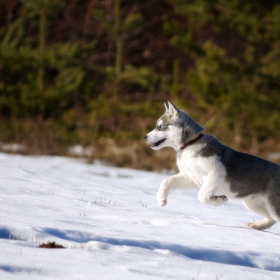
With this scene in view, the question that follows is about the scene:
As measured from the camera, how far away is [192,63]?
26516 millimetres

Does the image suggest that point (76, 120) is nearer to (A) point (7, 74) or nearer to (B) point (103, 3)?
(A) point (7, 74)

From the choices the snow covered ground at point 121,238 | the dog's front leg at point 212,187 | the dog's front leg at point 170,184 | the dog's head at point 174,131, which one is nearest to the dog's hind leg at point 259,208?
the snow covered ground at point 121,238

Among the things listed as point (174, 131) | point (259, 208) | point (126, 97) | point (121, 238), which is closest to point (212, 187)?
point (259, 208)

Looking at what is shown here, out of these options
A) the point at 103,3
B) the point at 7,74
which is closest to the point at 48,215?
the point at 7,74

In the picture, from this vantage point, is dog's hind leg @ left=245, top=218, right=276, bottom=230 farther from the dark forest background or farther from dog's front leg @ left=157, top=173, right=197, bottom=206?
the dark forest background

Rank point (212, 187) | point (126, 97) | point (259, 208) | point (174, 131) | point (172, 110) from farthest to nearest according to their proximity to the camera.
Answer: point (126, 97) < point (172, 110) < point (174, 131) < point (259, 208) < point (212, 187)

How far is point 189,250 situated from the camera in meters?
5.09

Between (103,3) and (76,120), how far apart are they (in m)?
8.09

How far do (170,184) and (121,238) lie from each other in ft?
5.44

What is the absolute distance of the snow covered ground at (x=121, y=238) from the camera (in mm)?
4254

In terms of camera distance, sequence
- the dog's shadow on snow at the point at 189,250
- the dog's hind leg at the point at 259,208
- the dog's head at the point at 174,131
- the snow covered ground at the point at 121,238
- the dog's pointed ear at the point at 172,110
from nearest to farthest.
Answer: the snow covered ground at the point at 121,238, the dog's shadow on snow at the point at 189,250, the dog's hind leg at the point at 259,208, the dog's head at the point at 174,131, the dog's pointed ear at the point at 172,110

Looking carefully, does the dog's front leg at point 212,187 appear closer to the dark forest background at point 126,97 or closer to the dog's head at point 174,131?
the dog's head at point 174,131

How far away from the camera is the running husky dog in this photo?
249 inches

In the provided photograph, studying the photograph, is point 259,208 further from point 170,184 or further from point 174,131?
point 174,131
